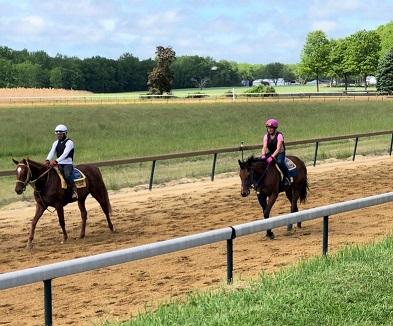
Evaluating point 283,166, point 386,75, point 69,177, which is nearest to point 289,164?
point 283,166

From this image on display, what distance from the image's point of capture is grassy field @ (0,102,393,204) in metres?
23.3

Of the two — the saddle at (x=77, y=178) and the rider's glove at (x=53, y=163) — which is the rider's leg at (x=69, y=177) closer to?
the saddle at (x=77, y=178)

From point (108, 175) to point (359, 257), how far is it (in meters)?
14.3

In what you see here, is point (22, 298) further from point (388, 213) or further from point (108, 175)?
point (108, 175)

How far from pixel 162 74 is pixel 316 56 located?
31.3 m

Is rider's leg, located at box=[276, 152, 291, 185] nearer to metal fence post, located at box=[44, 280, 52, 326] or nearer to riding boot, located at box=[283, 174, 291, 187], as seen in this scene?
riding boot, located at box=[283, 174, 291, 187]

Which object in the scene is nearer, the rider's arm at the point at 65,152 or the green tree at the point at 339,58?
the rider's arm at the point at 65,152

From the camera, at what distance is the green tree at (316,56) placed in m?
113

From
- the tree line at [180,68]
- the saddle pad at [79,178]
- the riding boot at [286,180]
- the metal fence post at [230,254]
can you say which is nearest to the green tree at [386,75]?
the tree line at [180,68]

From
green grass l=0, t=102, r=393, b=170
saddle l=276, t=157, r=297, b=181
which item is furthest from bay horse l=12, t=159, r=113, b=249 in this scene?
green grass l=0, t=102, r=393, b=170

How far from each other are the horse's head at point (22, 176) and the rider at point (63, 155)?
383mm

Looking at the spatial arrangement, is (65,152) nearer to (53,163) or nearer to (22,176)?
(53,163)

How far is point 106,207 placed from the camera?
1258cm

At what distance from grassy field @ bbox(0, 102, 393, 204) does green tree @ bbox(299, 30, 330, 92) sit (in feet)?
188
